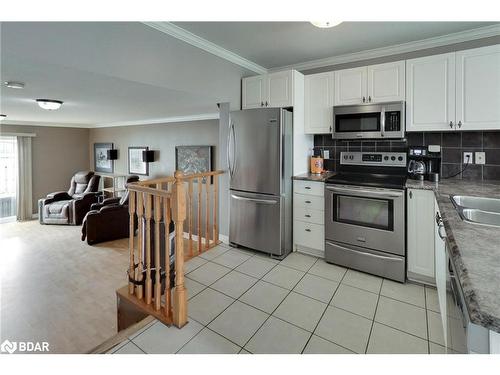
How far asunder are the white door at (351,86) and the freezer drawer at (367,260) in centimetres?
159

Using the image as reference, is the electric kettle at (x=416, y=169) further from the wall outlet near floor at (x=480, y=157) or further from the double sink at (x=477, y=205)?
the double sink at (x=477, y=205)

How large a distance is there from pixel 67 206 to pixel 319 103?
5.96 metres

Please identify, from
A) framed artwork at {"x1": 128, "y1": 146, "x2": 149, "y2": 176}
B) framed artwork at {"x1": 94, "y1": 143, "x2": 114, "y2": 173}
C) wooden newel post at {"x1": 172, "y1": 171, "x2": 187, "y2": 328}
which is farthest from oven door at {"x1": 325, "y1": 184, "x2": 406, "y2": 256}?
framed artwork at {"x1": 94, "y1": 143, "x2": 114, "y2": 173}

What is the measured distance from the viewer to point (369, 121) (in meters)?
2.78

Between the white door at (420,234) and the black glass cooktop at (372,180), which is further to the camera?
the black glass cooktop at (372,180)

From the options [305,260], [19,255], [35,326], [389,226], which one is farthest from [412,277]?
[19,255]

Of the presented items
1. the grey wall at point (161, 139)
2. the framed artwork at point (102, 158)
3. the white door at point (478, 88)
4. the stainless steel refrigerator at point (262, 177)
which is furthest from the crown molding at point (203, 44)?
the framed artwork at point (102, 158)

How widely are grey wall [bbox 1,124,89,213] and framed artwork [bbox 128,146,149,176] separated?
83.7 inches

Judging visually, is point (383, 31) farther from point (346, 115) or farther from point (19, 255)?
point (19, 255)

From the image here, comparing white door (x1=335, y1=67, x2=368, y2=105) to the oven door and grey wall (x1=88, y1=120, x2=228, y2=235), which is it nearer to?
the oven door

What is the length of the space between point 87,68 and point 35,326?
2.47m

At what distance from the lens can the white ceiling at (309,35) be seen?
2.34 meters

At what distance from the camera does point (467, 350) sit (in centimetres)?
74

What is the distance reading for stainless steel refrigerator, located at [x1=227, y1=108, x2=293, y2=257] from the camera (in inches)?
112
